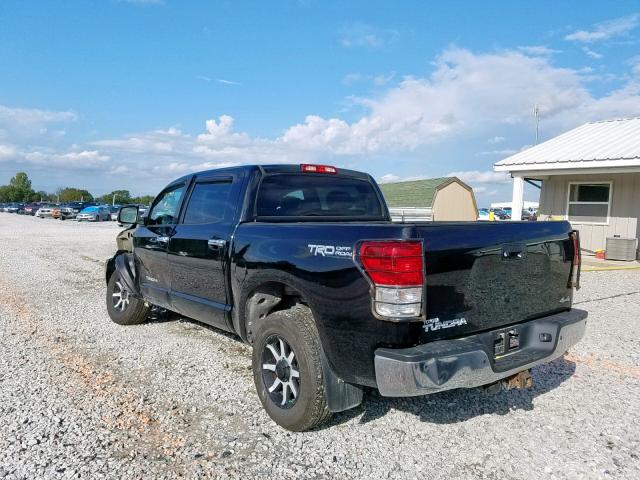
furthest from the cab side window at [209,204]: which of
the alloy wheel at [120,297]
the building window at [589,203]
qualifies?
the building window at [589,203]

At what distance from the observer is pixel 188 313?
Answer: 4.83 metres

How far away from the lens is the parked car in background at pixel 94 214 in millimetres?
42000

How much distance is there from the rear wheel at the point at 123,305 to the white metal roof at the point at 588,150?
1152cm

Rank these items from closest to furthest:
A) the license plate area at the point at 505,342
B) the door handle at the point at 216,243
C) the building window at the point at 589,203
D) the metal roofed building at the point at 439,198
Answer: the license plate area at the point at 505,342
the door handle at the point at 216,243
the building window at the point at 589,203
the metal roofed building at the point at 439,198

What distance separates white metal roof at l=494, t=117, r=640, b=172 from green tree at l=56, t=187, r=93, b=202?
3996 inches

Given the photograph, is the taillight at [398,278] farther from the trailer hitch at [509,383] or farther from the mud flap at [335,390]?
the trailer hitch at [509,383]

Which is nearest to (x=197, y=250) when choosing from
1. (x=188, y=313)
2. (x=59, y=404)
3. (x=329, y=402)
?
(x=188, y=313)

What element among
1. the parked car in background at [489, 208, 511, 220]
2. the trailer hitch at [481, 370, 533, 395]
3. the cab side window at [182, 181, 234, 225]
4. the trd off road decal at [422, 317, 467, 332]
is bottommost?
the trailer hitch at [481, 370, 533, 395]

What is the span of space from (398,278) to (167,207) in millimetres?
3639

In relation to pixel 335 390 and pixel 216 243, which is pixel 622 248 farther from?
pixel 335 390

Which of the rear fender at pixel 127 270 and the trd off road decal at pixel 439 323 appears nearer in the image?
the trd off road decal at pixel 439 323

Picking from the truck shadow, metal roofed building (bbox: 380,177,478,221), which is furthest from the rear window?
metal roofed building (bbox: 380,177,478,221)

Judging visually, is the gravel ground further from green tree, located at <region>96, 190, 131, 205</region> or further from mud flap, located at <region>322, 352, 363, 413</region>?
green tree, located at <region>96, 190, 131, 205</region>

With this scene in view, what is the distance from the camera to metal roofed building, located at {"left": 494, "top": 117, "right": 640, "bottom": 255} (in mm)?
12773
